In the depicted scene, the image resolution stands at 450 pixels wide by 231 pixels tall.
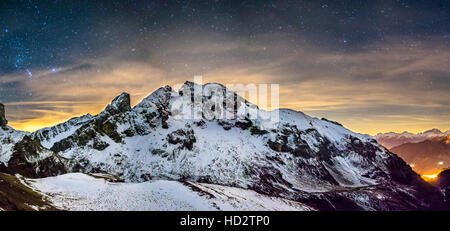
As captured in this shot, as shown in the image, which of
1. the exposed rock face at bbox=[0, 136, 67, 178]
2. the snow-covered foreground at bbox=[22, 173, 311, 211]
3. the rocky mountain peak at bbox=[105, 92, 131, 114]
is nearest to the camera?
the snow-covered foreground at bbox=[22, 173, 311, 211]

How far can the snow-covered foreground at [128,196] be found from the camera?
36.3 metres

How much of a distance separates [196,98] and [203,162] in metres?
66.5

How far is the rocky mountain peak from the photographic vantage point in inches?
6879

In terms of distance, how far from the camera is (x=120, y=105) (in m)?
180

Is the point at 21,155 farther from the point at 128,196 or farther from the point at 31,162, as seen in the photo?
the point at 128,196

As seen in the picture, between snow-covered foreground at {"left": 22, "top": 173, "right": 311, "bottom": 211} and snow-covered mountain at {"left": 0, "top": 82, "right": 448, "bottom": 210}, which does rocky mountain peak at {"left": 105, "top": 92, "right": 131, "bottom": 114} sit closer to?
snow-covered mountain at {"left": 0, "top": 82, "right": 448, "bottom": 210}

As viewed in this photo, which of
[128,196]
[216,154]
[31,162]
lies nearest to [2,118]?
[31,162]

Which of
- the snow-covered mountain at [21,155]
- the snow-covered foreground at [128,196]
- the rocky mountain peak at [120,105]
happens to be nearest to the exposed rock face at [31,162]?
the snow-covered mountain at [21,155]

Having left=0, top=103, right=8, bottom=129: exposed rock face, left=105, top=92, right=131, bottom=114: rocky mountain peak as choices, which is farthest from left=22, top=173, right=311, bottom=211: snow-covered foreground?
left=105, top=92, right=131, bottom=114: rocky mountain peak

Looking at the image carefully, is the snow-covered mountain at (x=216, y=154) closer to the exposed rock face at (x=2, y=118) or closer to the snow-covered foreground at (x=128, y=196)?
the exposed rock face at (x=2, y=118)

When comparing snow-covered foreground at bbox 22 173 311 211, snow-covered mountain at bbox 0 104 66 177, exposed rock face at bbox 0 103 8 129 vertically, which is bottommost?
snow-covered foreground at bbox 22 173 311 211
